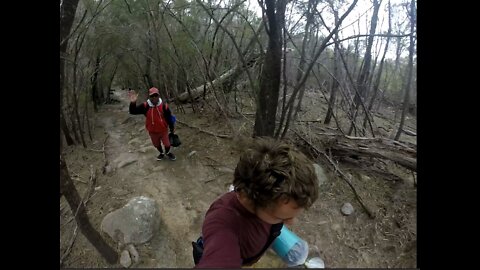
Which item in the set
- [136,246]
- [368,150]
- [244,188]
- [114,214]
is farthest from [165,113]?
[244,188]

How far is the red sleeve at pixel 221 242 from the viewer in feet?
3.64

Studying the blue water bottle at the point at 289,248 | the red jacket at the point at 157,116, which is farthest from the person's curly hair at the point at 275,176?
the red jacket at the point at 157,116

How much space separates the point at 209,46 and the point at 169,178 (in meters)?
4.29

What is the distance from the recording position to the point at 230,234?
1.20 m

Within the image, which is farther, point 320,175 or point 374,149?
point 320,175

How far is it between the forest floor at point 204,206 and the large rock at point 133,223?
97 mm

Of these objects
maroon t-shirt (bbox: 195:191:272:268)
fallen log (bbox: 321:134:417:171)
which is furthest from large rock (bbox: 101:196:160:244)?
fallen log (bbox: 321:134:417:171)

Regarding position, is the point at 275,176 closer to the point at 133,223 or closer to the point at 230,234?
the point at 230,234

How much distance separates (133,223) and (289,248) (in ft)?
6.43

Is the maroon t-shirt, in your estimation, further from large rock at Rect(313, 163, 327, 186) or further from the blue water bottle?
large rock at Rect(313, 163, 327, 186)

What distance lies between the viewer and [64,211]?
152 inches

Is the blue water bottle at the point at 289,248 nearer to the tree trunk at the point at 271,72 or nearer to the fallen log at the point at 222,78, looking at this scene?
the tree trunk at the point at 271,72

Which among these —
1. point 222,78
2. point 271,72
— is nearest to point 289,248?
point 271,72
